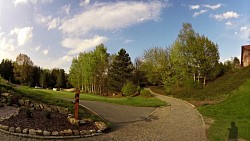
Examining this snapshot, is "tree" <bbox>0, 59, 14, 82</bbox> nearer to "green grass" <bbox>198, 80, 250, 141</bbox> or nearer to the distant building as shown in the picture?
"green grass" <bbox>198, 80, 250, 141</bbox>

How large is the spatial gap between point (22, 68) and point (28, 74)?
2534mm

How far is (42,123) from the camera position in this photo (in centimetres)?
1003

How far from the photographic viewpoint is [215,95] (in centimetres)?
2355

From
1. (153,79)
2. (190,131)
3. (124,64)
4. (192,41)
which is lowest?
(190,131)

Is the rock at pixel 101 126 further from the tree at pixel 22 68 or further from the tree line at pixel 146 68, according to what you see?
the tree at pixel 22 68

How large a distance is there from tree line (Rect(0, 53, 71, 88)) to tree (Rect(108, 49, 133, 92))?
2527 cm

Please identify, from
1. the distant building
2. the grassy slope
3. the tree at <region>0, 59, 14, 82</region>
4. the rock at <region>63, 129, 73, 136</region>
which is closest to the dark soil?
the rock at <region>63, 129, 73, 136</region>

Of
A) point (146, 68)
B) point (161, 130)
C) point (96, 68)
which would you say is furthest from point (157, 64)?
point (161, 130)

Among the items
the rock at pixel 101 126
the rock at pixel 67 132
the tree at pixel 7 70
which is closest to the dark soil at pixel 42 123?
the rock at pixel 101 126

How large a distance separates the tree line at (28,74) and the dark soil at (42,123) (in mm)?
48385

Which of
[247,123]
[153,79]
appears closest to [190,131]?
[247,123]

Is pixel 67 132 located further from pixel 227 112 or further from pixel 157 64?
pixel 157 64

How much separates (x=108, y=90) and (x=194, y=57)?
18.6m

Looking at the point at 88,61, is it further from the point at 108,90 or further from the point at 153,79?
the point at 153,79
